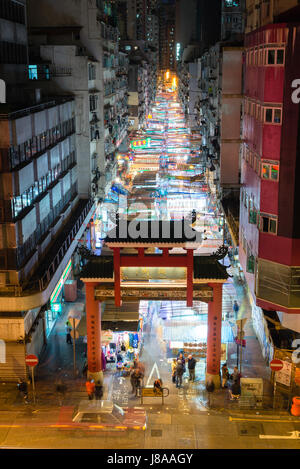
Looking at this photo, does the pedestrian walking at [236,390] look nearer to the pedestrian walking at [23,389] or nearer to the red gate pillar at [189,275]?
the red gate pillar at [189,275]

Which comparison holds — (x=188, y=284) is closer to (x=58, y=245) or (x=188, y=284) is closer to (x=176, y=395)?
(x=176, y=395)

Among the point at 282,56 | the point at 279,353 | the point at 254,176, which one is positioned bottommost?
the point at 279,353

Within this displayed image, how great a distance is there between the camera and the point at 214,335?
26.4 metres

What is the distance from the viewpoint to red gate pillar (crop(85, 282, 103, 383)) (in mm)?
26578

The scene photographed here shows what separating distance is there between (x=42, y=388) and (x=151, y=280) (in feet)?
24.7

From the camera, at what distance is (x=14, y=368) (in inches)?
1055

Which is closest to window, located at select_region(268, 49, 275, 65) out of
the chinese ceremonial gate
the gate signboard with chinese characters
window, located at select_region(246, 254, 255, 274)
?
the chinese ceremonial gate

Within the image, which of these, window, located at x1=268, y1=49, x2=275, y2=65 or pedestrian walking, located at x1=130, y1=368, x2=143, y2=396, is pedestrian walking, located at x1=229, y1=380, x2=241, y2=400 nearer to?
pedestrian walking, located at x1=130, y1=368, x2=143, y2=396

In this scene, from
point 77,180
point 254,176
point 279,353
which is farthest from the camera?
point 77,180

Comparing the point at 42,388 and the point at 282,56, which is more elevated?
the point at 282,56

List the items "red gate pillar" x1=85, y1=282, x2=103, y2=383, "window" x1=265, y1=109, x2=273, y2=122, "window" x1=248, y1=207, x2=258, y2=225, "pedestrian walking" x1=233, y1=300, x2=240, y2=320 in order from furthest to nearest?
1. "pedestrian walking" x1=233, y1=300, x2=240, y2=320
2. "window" x1=248, y1=207, x2=258, y2=225
3. "red gate pillar" x1=85, y1=282, x2=103, y2=383
4. "window" x1=265, y1=109, x2=273, y2=122

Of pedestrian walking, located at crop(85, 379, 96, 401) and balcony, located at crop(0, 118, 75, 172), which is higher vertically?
balcony, located at crop(0, 118, 75, 172)

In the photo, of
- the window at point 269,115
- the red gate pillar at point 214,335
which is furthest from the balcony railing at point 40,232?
the window at point 269,115

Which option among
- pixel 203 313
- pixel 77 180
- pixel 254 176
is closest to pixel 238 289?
pixel 203 313
